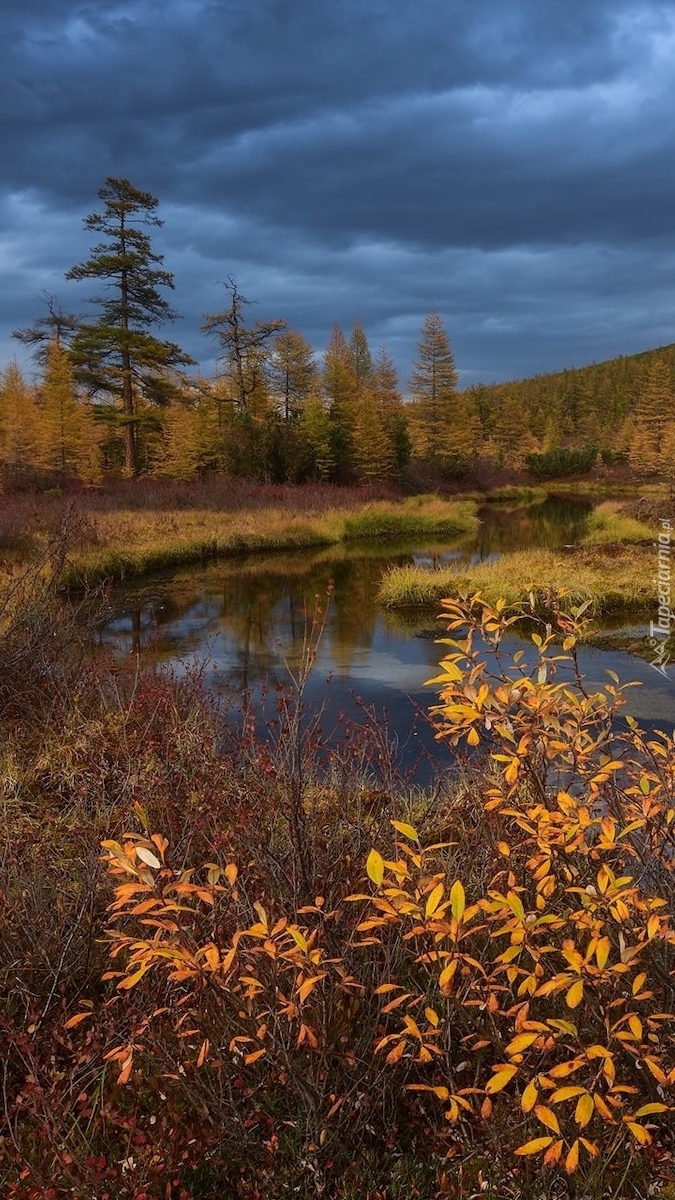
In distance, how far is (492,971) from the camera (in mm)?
2641

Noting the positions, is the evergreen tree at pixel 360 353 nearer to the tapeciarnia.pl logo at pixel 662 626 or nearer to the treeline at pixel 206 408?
the treeline at pixel 206 408

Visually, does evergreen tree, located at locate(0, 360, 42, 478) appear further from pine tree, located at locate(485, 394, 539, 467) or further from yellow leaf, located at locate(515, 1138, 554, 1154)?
pine tree, located at locate(485, 394, 539, 467)

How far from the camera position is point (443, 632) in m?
13.9

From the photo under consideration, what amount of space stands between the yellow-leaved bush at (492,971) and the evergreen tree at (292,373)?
46.3 metres

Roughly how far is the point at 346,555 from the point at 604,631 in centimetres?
1224

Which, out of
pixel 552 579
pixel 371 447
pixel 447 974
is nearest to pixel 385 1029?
pixel 447 974

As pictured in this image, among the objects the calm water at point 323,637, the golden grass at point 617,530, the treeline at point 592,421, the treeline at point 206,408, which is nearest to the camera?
the calm water at point 323,637

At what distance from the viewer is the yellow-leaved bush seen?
2092mm

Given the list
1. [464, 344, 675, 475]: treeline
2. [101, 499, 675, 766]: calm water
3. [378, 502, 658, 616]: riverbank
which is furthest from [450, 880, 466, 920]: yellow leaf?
[464, 344, 675, 475]: treeline

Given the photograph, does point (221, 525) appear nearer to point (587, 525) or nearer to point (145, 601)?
point (145, 601)

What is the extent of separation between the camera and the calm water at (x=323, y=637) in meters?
9.52

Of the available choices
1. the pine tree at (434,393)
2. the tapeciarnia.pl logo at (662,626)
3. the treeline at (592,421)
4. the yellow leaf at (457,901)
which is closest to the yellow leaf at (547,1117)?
the yellow leaf at (457,901)

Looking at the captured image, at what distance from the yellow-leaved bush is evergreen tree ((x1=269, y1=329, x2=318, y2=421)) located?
4625 centimetres

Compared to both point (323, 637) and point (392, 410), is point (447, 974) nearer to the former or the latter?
point (323, 637)
